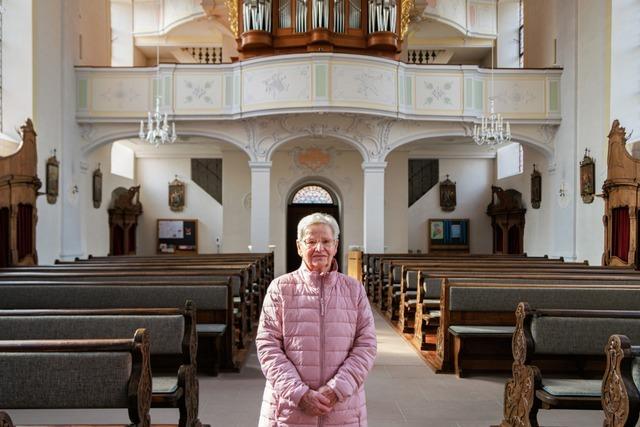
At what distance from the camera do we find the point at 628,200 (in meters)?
10.2

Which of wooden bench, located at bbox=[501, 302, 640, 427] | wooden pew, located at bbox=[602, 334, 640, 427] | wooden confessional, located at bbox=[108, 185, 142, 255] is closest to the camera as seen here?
wooden pew, located at bbox=[602, 334, 640, 427]

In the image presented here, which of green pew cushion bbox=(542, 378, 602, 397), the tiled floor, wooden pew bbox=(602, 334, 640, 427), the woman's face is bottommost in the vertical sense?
the tiled floor

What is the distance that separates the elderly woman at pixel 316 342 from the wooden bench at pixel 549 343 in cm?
184

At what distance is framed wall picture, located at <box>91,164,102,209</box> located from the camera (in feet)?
51.2

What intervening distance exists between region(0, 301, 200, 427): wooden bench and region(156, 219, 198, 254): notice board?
15415 mm

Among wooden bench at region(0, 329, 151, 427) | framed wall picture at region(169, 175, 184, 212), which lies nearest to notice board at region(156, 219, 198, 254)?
framed wall picture at region(169, 175, 184, 212)

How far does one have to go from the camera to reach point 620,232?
34.8 ft

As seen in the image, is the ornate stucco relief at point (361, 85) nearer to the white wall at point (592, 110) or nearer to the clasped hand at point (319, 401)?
the white wall at point (592, 110)

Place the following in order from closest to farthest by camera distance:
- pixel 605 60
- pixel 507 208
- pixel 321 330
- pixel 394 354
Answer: pixel 321 330 → pixel 394 354 → pixel 605 60 → pixel 507 208

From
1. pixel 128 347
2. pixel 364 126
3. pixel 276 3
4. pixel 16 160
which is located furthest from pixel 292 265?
pixel 128 347

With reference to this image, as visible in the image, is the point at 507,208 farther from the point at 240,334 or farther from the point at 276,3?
the point at 240,334

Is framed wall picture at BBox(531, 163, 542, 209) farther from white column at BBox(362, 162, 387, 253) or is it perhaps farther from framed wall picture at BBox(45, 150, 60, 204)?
framed wall picture at BBox(45, 150, 60, 204)

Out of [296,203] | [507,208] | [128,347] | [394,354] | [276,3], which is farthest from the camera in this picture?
[296,203]

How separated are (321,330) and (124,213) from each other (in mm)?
16513
